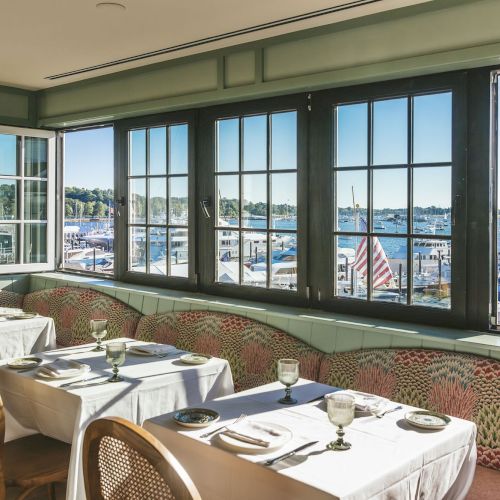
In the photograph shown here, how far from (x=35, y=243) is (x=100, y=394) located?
3.06m

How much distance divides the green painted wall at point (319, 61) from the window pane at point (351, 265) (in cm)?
84

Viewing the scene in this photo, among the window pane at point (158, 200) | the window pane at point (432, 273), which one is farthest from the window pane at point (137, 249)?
the window pane at point (432, 273)

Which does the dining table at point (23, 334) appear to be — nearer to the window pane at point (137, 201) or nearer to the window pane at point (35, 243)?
the window pane at point (137, 201)

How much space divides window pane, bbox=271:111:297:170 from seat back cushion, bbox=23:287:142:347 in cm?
141

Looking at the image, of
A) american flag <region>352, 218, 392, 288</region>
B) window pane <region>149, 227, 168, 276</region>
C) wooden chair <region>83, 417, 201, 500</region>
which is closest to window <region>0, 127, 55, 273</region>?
window pane <region>149, 227, 168, 276</region>

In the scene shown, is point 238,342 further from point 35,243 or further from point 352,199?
point 35,243

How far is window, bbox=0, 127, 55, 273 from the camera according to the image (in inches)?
196

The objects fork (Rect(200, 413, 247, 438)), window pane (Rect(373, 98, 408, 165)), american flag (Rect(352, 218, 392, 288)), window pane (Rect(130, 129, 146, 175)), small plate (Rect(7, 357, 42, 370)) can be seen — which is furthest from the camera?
window pane (Rect(130, 129, 146, 175))

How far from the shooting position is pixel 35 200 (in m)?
5.16

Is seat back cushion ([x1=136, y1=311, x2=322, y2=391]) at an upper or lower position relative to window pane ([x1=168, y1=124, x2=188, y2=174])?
lower

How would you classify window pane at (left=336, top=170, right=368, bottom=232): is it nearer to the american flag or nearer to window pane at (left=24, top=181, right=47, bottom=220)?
Result: the american flag

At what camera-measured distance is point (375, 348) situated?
2941mm

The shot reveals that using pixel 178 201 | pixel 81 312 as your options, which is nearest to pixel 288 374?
pixel 178 201

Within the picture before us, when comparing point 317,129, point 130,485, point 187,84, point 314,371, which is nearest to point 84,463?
point 130,485
